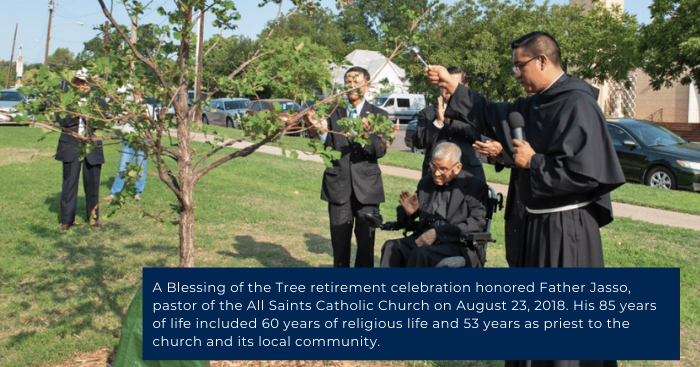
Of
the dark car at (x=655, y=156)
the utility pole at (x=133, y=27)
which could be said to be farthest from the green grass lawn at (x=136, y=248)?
the dark car at (x=655, y=156)

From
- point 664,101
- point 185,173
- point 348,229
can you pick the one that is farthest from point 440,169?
point 664,101

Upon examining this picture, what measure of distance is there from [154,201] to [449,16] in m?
28.7

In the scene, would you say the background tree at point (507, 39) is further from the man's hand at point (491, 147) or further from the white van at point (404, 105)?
the man's hand at point (491, 147)

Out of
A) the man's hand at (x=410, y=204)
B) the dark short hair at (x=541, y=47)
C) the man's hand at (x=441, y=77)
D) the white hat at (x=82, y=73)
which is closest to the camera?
the white hat at (x=82, y=73)

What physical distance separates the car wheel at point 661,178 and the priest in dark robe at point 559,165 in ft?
33.5

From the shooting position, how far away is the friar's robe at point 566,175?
3.15 m

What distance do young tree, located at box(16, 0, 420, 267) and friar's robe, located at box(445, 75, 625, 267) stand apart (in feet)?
2.98

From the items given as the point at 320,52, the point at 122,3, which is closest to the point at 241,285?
the point at 320,52

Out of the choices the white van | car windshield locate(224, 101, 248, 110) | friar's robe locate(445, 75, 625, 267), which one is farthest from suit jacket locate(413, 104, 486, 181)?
the white van

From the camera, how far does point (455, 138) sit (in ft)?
17.3

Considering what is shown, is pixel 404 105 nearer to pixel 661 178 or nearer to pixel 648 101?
pixel 648 101

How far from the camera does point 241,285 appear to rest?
3150mm

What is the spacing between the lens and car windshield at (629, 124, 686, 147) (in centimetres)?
1297

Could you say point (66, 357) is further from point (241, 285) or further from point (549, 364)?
point (549, 364)
